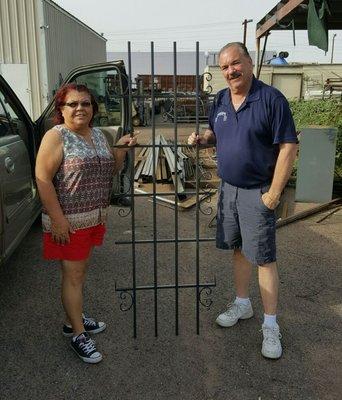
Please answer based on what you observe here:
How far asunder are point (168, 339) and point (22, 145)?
202 cm

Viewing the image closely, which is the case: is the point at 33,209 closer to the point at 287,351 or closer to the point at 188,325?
the point at 188,325

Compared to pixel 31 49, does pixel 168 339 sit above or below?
below

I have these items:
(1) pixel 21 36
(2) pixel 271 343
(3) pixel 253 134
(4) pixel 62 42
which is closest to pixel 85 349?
(2) pixel 271 343

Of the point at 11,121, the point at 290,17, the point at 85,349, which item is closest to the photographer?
the point at 85,349

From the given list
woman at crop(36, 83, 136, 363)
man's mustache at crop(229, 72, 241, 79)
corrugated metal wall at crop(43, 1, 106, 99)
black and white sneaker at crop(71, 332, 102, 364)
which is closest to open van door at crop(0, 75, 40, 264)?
woman at crop(36, 83, 136, 363)

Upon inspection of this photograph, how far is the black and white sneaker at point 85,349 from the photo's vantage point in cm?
264

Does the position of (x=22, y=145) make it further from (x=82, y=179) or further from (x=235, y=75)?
(x=235, y=75)

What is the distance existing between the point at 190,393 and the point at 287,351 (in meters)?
0.75

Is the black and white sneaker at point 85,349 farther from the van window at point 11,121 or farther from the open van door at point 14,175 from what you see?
the van window at point 11,121

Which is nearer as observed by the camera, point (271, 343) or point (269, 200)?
point (269, 200)

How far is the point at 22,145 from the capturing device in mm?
3697

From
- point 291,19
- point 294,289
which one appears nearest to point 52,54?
point 291,19

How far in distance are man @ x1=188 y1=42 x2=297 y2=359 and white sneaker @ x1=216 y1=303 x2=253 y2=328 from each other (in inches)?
12.6

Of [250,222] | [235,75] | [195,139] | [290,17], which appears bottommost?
[250,222]
